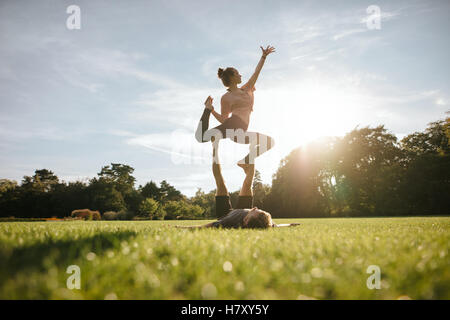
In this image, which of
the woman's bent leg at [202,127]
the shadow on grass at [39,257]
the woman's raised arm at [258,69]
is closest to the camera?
the shadow on grass at [39,257]

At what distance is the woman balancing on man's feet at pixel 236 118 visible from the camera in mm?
4730

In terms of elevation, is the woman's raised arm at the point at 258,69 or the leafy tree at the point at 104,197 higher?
the woman's raised arm at the point at 258,69

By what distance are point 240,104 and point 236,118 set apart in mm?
334

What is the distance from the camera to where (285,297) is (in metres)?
1.06

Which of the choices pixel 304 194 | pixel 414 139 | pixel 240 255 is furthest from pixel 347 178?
pixel 240 255

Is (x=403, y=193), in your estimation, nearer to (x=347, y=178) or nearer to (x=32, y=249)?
(x=347, y=178)

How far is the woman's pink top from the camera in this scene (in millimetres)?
5047

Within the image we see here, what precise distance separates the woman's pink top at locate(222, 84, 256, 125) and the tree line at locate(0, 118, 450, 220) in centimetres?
3097

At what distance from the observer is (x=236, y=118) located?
495cm

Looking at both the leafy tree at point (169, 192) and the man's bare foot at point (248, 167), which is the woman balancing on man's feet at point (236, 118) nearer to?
the man's bare foot at point (248, 167)

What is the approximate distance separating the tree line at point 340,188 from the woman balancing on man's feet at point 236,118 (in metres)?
30.9

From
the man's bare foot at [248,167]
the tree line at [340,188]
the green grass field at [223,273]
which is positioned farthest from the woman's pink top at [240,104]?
the tree line at [340,188]

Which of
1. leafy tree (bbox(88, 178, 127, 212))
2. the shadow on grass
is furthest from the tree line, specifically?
the shadow on grass
